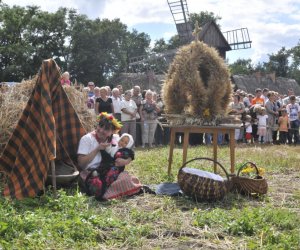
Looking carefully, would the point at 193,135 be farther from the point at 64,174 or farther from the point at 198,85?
the point at 64,174

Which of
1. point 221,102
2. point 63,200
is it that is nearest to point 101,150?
point 63,200

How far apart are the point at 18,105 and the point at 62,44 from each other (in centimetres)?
3850

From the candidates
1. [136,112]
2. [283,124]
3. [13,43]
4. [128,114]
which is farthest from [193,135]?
[13,43]

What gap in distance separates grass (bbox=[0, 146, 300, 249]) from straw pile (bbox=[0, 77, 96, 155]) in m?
1.48

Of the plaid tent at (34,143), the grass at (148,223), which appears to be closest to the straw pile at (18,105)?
the plaid tent at (34,143)

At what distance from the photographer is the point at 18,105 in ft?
23.5

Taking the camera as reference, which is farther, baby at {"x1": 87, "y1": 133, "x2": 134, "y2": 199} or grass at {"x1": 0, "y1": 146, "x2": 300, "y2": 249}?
baby at {"x1": 87, "y1": 133, "x2": 134, "y2": 199}

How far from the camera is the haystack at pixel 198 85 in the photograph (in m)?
7.44

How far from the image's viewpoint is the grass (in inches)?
162

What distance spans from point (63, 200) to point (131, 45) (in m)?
66.9

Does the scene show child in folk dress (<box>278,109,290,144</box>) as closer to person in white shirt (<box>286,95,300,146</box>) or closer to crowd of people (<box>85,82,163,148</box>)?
person in white shirt (<box>286,95,300,146</box>)

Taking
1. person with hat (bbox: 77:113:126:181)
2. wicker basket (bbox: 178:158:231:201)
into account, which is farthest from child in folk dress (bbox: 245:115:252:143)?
wicker basket (bbox: 178:158:231:201)

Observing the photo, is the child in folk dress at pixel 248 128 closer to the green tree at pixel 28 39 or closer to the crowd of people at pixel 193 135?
the crowd of people at pixel 193 135

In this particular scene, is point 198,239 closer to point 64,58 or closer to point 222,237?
point 222,237
